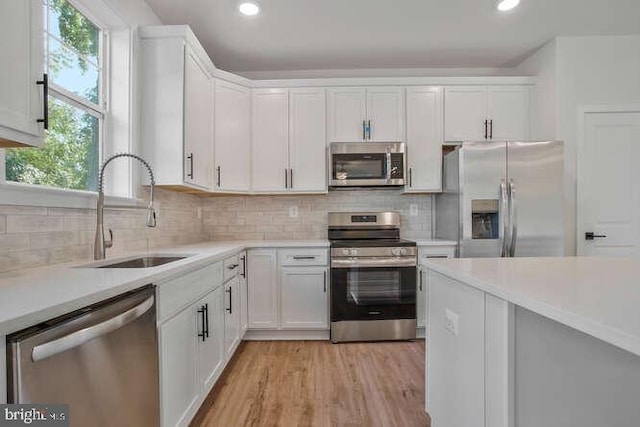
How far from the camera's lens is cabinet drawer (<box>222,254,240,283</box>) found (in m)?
2.27

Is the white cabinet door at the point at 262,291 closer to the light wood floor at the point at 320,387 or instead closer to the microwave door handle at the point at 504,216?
the light wood floor at the point at 320,387

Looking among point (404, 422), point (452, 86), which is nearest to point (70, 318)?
point (404, 422)

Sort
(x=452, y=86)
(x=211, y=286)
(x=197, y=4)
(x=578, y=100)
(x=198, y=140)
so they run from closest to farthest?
(x=211, y=286)
(x=197, y=4)
(x=198, y=140)
(x=578, y=100)
(x=452, y=86)

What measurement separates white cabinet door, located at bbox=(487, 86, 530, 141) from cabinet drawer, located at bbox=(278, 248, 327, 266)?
2.15m

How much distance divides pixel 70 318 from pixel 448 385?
141 cm

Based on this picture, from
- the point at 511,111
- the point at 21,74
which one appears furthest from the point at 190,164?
the point at 511,111

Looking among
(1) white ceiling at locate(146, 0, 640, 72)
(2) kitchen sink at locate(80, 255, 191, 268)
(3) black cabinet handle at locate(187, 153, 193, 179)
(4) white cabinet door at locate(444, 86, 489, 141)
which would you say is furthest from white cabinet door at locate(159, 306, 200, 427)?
(4) white cabinet door at locate(444, 86, 489, 141)

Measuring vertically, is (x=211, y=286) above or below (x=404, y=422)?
above

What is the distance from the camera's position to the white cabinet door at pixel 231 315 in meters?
2.26

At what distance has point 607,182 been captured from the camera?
297cm

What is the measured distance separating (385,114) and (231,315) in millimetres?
2364

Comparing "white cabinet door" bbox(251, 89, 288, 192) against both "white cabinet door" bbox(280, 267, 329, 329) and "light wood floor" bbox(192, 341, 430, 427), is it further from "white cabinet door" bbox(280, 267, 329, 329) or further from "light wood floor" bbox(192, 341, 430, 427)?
"light wood floor" bbox(192, 341, 430, 427)

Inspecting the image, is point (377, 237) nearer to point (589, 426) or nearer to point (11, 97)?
point (589, 426)

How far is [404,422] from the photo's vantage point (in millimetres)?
1751
